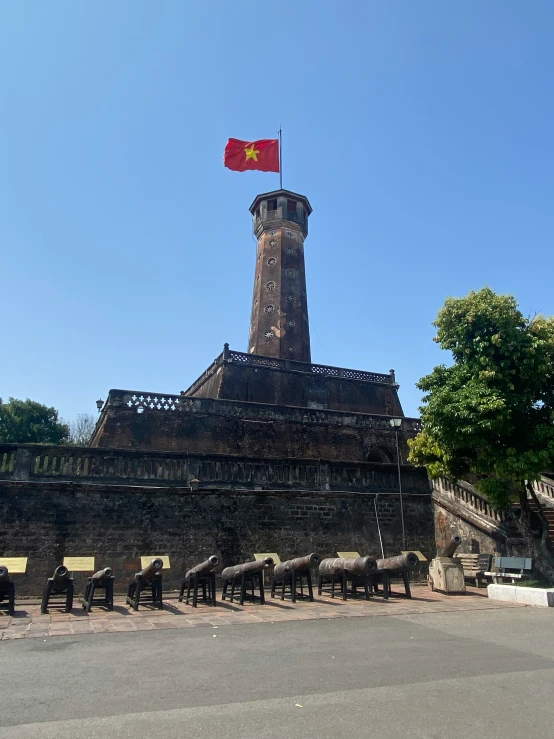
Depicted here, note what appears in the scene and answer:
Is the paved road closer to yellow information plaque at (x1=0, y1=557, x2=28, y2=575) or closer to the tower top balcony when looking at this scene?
yellow information plaque at (x1=0, y1=557, x2=28, y2=575)

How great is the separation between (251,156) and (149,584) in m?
24.5

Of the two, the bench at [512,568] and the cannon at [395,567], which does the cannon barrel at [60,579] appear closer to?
the cannon at [395,567]

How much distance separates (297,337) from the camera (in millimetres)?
28984

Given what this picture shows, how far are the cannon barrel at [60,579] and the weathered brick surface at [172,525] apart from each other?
6.91 feet

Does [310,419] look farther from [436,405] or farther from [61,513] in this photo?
[61,513]

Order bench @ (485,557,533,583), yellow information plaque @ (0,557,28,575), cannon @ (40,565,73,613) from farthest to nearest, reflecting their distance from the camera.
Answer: bench @ (485,557,533,583) < yellow information plaque @ (0,557,28,575) < cannon @ (40,565,73,613)

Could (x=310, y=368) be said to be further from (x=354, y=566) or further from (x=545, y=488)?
(x=354, y=566)

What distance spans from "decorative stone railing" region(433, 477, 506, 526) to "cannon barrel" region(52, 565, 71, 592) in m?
10.1

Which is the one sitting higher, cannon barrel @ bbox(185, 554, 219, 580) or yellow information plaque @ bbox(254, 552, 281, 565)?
yellow information plaque @ bbox(254, 552, 281, 565)

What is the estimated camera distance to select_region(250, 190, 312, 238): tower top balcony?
31281mm

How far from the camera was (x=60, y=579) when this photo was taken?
29.5 ft

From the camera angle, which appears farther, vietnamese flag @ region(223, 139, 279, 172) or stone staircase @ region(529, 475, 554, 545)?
vietnamese flag @ region(223, 139, 279, 172)

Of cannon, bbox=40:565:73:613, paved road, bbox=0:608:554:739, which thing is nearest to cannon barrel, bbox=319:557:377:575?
paved road, bbox=0:608:554:739

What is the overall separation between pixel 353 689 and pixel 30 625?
529 centimetres
